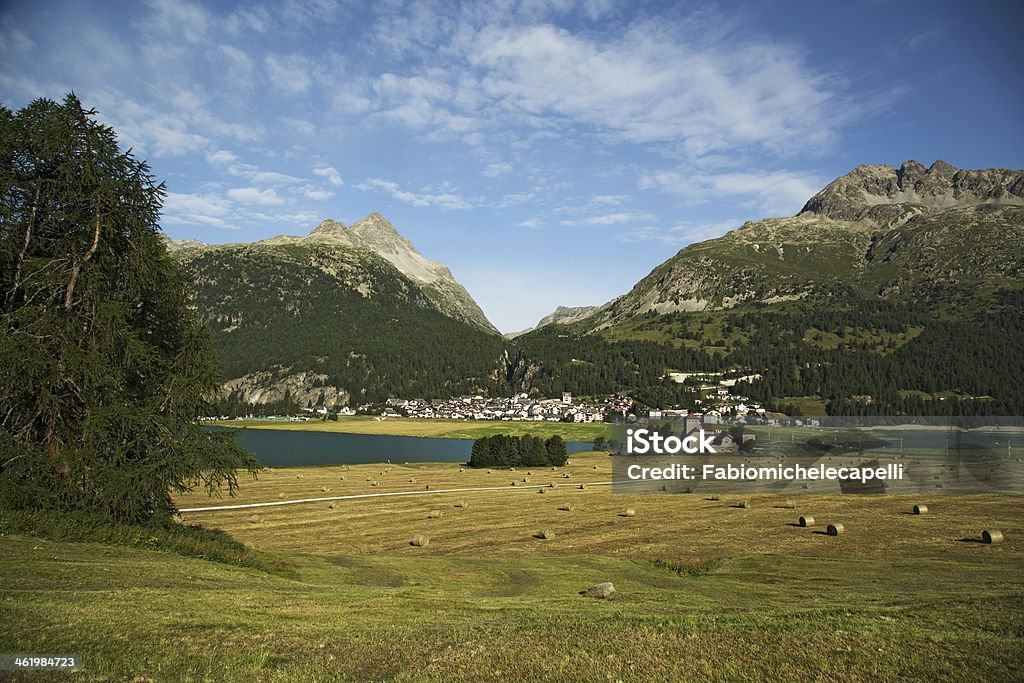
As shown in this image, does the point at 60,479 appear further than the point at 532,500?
No

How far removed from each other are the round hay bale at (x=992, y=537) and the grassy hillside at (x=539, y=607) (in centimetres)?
102

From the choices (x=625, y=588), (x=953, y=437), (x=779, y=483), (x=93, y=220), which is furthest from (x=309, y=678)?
(x=953, y=437)

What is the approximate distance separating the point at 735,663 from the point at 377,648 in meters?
6.38

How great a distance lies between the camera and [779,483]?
191 ft

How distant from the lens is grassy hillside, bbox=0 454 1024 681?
31.6 ft

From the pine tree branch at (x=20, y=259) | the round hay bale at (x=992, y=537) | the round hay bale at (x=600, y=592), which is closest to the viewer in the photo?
the round hay bale at (x=600, y=592)

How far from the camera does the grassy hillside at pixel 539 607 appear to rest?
963 cm

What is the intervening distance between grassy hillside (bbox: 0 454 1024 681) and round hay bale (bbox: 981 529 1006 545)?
102 cm

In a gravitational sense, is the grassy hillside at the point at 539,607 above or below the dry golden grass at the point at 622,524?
above

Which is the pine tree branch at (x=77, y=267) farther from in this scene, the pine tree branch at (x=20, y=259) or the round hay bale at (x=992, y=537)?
the round hay bale at (x=992, y=537)

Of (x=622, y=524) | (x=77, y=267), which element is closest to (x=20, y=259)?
(x=77, y=267)

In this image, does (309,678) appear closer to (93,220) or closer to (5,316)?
(5,316)

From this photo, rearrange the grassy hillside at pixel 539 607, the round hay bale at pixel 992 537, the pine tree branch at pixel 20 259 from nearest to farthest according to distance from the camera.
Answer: the grassy hillside at pixel 539 607, the pine tree branch at pixel 20 259, the round hay bale at pixel 992 537

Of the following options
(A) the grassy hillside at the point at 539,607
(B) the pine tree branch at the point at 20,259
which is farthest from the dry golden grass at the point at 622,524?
(B) the pine tree branch at the point at 20,259
